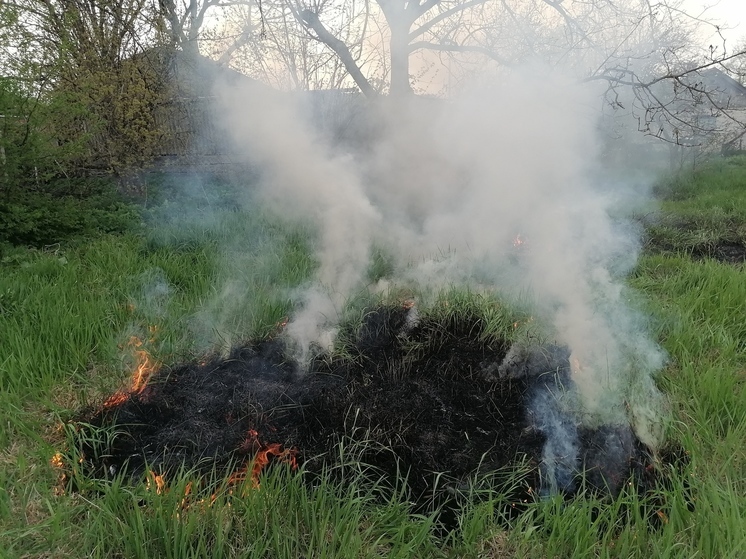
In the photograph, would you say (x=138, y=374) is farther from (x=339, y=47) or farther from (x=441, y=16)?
(x=441, y=16)

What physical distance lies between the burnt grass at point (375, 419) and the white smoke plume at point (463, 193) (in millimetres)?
467

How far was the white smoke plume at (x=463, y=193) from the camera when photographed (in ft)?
11.3

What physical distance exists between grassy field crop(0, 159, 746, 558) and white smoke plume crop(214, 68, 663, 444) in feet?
1.41

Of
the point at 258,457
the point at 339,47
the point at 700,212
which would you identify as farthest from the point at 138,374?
the point at 700,212

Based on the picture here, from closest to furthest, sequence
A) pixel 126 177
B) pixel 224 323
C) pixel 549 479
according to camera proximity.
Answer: pixel 549 479 → pixel 224 323 → pixel 126 177

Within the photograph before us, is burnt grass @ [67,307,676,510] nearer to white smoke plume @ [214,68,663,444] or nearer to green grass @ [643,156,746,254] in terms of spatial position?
white smoke plume @ [214,68,663,444]

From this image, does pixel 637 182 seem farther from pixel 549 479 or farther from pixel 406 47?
pixel 549 479

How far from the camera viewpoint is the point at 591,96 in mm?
4820

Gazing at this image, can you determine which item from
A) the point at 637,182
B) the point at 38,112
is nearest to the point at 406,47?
the point at 38,112

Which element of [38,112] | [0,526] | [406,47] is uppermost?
[406,47]

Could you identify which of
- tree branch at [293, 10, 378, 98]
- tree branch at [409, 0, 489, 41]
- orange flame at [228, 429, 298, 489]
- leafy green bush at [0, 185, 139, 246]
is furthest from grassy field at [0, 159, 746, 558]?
tree branch at [409, 0, 489, 41]

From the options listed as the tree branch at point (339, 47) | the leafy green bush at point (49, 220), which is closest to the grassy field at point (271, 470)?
the leafy green bush at point (49, 220)

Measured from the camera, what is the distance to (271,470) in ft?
6.56

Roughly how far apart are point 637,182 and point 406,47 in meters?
5.40
